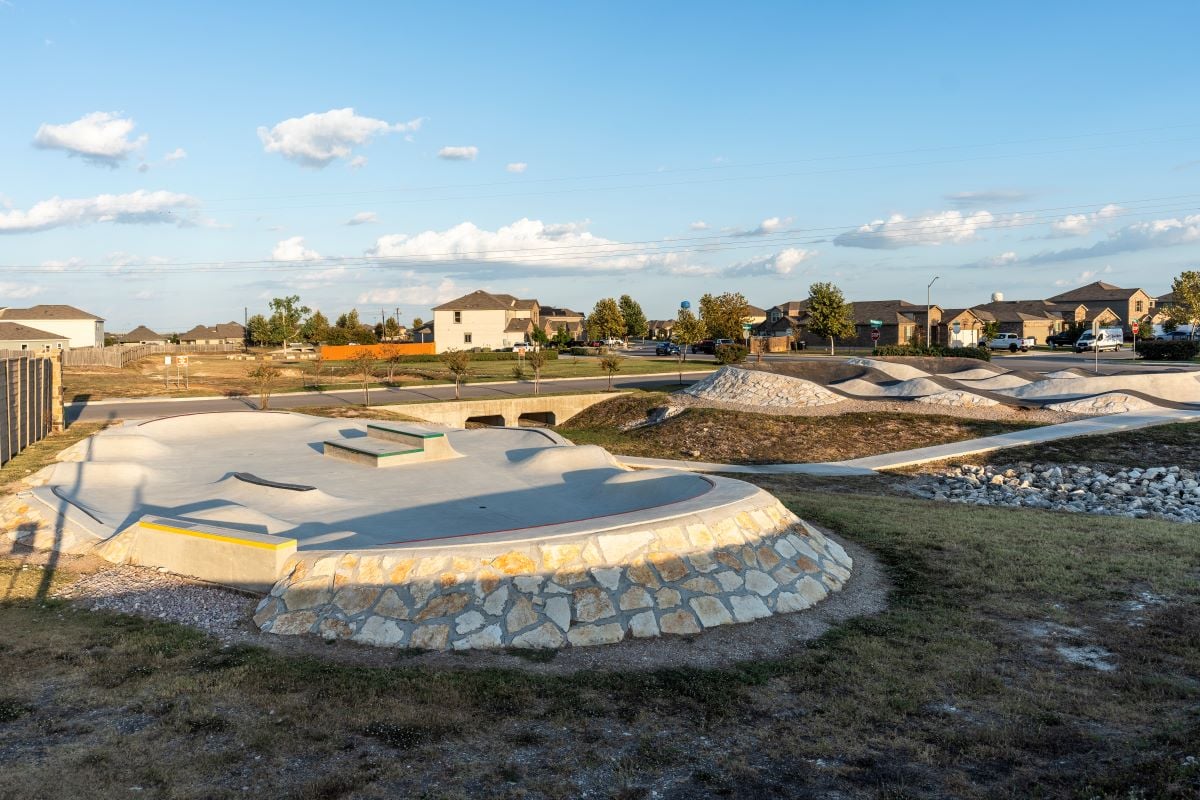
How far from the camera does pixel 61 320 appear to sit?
8562 centimetres

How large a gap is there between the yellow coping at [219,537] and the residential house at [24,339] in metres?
72.1

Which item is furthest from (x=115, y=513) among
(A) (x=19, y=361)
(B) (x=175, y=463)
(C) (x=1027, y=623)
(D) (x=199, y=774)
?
(C) (x=1027, y=623)

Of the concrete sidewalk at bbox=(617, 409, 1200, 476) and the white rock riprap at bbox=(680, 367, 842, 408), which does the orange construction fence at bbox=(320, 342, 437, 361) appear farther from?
the concrete sidewalk at bbox=(617, 409, 1200, 476)

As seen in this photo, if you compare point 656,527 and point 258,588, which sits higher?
point 656,527

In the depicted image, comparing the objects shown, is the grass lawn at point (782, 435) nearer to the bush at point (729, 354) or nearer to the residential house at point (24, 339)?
the bush at point (729, 354)

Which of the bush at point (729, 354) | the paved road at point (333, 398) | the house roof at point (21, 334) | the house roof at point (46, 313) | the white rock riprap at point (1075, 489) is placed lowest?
the white rock riprap at point (1075, 489)

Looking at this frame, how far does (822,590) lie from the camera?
1008 centimetres

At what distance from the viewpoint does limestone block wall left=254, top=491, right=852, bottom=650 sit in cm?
833

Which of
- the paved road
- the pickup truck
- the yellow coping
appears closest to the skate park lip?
the yellow coping

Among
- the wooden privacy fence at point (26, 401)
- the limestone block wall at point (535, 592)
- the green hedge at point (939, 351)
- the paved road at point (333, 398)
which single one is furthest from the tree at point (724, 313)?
the limestone block wall at point (535, 592)

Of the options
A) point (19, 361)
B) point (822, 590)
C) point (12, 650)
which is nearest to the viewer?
point (12, 650)

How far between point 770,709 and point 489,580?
332cm

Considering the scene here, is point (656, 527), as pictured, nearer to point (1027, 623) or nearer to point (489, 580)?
point (489, 580)

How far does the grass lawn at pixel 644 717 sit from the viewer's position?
547cm
